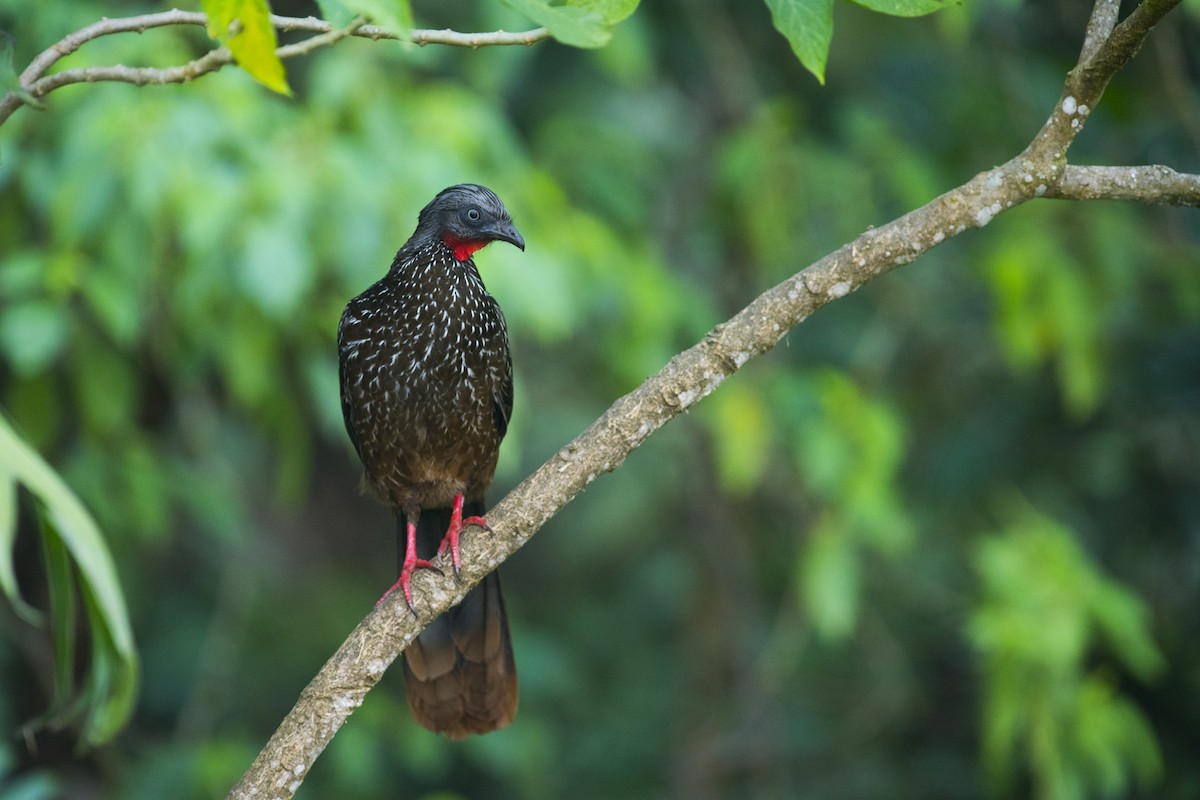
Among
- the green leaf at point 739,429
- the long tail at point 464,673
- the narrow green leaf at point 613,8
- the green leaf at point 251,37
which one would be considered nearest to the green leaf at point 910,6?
the narrow green leaf at point 613,8

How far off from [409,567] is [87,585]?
5.14ft

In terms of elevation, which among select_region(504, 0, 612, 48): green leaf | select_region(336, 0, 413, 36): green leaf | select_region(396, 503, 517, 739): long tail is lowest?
select_region(396, 503, 517, 739): long tail

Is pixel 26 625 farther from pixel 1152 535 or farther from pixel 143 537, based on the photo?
pixel 1152 535

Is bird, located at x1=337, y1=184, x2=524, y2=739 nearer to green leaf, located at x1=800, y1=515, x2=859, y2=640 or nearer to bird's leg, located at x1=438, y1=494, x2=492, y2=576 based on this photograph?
bird's leg, located at x1=438, y1=494, x2=492, y2=576

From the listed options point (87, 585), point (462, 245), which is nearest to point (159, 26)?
point (87, 585)

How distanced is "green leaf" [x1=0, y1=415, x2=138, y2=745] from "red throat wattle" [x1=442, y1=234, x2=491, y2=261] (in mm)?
1578

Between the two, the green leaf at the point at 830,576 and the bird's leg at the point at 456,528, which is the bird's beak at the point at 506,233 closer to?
the bird's leg at the point at 456,528

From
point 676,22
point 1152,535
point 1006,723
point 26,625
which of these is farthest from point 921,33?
point 26,625

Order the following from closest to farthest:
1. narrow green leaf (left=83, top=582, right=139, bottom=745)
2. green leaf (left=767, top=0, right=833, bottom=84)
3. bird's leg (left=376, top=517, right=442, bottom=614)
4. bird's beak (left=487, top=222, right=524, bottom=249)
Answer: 1. narrow green leaf (left=83, top=582, right=139, bottom=745)
2. green leaf (left=767, top=0, right=833, bottom=84)
3. bird's leg (left=376, top=517, right=442, bottom=614)
4. bird's beak (left=487, top=222, right=524, bottom=249)

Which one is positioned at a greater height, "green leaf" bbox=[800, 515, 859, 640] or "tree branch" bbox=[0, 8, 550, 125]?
"tree branch" bbox=[0, 8, 550, 125]

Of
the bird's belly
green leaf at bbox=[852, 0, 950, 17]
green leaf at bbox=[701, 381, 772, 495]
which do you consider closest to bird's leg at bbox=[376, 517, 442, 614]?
the bird's belly

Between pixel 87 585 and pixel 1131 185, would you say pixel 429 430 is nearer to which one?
pixel 87 585

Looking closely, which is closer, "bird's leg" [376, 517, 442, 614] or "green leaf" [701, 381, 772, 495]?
"bird's leg" [376, 517, 442, 614]

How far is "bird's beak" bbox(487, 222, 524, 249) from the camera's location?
10.4 feet
